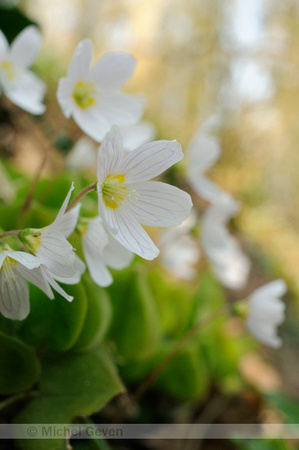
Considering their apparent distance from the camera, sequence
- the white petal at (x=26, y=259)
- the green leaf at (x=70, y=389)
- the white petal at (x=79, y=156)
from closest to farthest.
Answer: the white petal at (x=26, y=259) < the green leaf at (x=70, y=389) < the white petal at (x=79, y=156)

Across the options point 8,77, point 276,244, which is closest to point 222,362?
point 8,77

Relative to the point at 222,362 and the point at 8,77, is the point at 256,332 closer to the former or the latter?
the point at 222,362

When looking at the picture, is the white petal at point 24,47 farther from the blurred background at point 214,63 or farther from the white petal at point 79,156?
the blurred background at point 214,63

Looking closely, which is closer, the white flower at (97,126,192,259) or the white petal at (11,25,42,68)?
the white flower at (97,126,192,259)

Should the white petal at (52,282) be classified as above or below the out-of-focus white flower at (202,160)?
above

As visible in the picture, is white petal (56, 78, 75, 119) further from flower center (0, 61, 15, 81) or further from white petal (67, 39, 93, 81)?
flower center (0, 61, 15, 81)

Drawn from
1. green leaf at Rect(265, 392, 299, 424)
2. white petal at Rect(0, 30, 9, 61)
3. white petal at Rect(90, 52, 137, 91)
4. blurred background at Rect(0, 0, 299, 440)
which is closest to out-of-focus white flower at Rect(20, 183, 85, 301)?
white petal at Rect(90, 52, 137, 91)

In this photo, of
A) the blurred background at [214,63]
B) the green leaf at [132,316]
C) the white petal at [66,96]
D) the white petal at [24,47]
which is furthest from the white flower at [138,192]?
the blurred background at [214,63]

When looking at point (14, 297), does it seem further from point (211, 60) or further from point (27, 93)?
point (211, 60)
